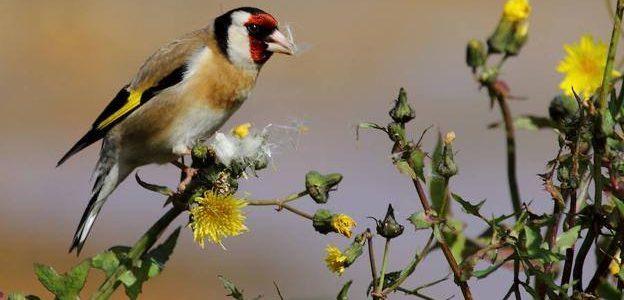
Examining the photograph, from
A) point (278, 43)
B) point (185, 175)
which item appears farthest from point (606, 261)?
point (278, 43)

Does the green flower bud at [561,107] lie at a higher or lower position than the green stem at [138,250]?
higher

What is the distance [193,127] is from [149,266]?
45.1 inches

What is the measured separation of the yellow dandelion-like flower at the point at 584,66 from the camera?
5.62 ft

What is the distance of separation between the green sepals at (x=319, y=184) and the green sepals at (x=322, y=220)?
0.02m

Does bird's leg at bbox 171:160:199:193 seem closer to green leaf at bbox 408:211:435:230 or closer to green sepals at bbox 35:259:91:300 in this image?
green sepals at bbox 35:259:91:300

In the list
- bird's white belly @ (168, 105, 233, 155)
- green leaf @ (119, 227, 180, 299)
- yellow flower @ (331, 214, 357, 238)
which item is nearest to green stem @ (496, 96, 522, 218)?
yellow flower @ (331, 214, 357, 238)

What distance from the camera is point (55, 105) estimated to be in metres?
7.64

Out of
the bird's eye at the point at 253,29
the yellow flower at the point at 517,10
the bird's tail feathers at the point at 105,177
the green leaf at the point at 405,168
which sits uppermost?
the yellow flower at the point at 517,10

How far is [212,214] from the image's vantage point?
1.63 m

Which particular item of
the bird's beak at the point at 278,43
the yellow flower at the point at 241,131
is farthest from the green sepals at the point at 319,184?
the bird's beak at the point at 278,43

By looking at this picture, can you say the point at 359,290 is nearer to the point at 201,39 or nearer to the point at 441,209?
the point at 201,39

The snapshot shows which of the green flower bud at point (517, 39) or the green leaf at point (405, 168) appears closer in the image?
the green leaf at point (405, 168)

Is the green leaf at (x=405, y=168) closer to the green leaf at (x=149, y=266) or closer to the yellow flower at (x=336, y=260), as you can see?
the yellow flower at (x=336, y=260)

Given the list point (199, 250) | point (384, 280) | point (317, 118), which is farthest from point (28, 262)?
point (384, 280)
